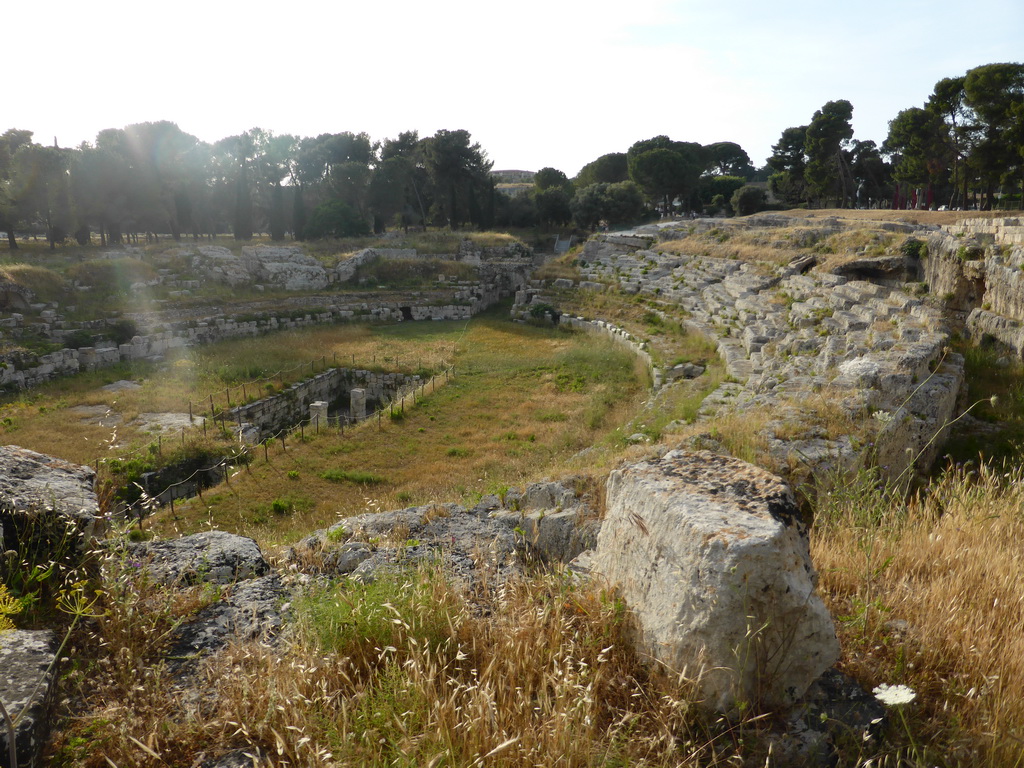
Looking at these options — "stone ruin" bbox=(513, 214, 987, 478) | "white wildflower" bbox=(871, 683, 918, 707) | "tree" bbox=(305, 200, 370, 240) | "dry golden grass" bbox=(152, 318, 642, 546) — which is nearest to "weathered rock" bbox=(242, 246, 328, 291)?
"tree" bbox=(305, 200, 370, 240)

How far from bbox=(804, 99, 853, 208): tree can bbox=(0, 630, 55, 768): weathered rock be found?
173 ft

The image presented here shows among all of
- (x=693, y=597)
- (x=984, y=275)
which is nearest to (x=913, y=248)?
(x=984, y=275)

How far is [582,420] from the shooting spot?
1491 cm

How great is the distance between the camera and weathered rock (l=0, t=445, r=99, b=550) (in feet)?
11.4

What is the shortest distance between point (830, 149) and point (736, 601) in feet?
174

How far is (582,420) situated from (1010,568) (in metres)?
11.8

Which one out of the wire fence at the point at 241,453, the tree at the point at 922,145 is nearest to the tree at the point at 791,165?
the tree at the point at 922,145

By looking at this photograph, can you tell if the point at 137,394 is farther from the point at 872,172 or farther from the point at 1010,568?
the point at 872,172

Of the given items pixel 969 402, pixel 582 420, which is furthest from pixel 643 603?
pixel 582 420

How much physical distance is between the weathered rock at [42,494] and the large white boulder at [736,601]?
334 cm

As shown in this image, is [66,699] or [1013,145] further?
[1013,145]

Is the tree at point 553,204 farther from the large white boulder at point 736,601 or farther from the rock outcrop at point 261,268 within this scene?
the large white boulder at point 736,601

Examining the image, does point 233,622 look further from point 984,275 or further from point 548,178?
point 548,178

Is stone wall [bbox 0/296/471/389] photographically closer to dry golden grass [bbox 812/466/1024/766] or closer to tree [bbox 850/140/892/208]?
dry golden grass [bbox 812/466/1024/766]
